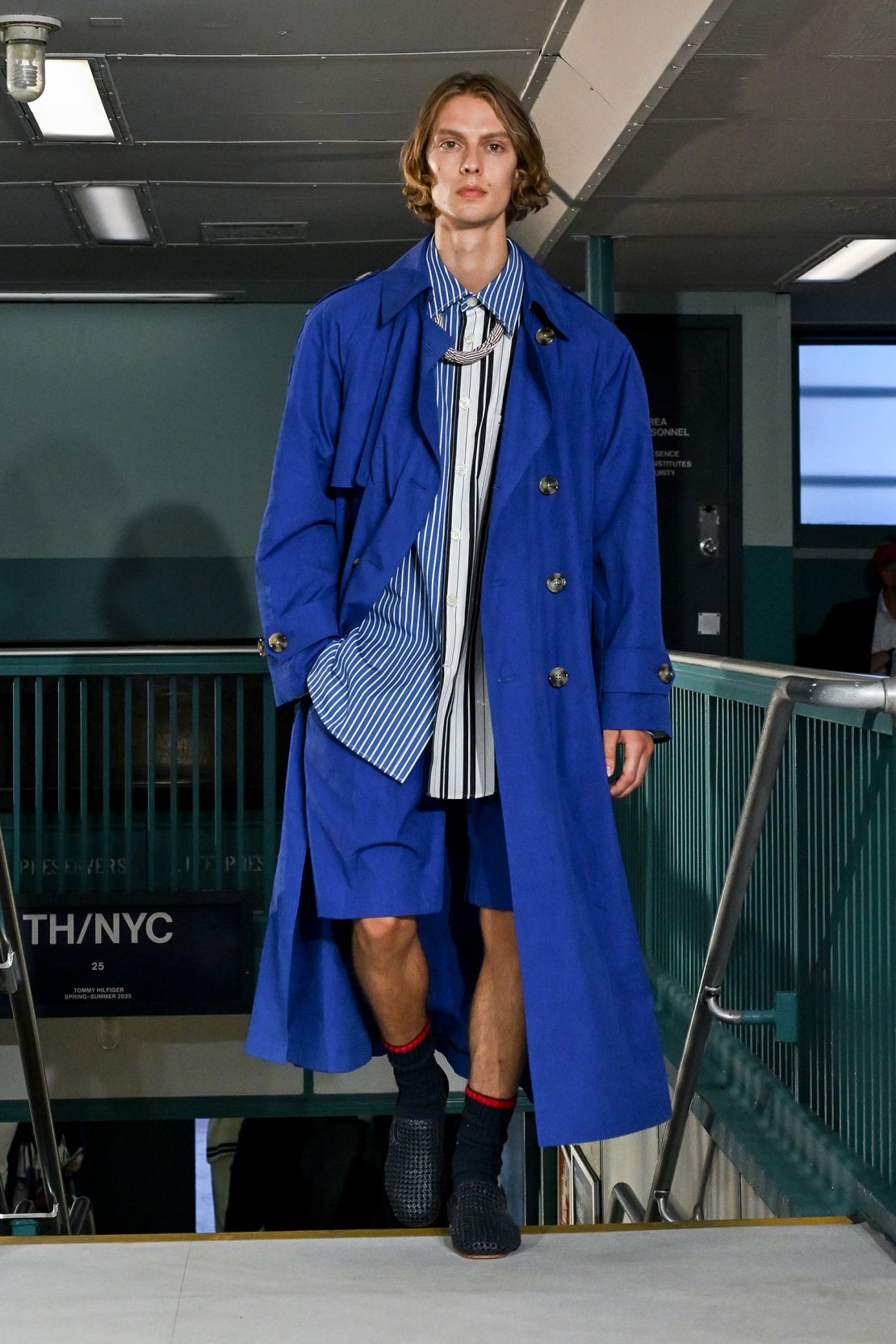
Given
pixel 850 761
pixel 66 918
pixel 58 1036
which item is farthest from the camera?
pixel 58 1036

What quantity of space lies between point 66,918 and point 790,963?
10.2ft

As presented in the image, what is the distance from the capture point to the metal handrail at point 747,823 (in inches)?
91.3

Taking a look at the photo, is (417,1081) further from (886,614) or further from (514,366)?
(886,614)

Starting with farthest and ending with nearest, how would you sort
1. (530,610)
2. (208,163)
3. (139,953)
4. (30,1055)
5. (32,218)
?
(32,218) → (208,163) → (139,953) → (30,1055) → (530,610)

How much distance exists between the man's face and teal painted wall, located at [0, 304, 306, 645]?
22.1ft

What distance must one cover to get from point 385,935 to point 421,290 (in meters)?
1.10

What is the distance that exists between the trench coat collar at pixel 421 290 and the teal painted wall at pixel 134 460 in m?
6.65

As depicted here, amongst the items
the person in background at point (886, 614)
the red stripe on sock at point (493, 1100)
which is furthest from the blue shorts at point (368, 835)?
the person in background at point (886, 614)

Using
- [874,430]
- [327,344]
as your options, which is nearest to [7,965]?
[327,344]

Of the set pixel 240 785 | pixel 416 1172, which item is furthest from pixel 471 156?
pixel 240 785

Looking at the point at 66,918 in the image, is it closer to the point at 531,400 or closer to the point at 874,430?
the point at 531,400

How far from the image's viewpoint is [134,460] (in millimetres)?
9117

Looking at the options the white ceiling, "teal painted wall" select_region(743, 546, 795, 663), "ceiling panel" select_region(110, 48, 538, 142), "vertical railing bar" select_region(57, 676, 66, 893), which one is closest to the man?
the white ceiling

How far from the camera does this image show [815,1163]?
2.92 m
